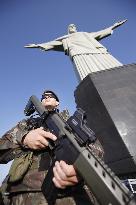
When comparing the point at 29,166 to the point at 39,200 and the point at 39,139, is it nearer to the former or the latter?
the point at 39,200

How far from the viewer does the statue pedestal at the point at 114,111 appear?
7199 mm

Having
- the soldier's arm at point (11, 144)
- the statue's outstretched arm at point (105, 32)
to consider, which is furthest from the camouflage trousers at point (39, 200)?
the statue's outstretched arm at point (105, 32)

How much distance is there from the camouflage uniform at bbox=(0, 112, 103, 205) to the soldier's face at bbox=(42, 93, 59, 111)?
32cm

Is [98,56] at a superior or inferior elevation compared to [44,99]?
superior

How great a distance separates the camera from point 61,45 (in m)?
13.6

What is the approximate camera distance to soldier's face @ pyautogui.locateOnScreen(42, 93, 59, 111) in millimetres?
3662

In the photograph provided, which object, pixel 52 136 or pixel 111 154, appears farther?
pixel 111 154

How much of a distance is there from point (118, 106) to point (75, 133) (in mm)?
5516

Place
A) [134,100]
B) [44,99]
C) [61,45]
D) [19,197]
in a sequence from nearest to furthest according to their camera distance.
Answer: [19,197], [44,99], [134,100], [61,45]

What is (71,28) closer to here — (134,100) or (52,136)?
(134,100)

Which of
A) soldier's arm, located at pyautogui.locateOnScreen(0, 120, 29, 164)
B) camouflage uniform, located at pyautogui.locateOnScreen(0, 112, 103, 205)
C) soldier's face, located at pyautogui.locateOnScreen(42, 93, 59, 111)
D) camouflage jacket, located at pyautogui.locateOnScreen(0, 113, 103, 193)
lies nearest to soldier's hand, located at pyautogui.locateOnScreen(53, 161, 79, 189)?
camouflage uniform, located at pyautogui.locateOnScreen(0, 112, 103, 205)

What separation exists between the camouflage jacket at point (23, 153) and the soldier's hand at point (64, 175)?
0.57 m

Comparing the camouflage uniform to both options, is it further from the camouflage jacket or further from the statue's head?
the statue's head

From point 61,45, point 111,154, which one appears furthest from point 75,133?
point 61,45
